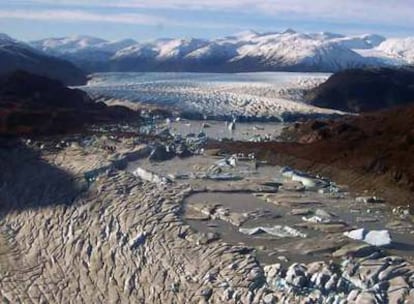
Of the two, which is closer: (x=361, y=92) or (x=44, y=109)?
(x=44, y=109)

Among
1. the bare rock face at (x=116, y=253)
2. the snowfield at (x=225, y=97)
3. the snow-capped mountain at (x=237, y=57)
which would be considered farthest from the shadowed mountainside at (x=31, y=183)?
the snow-capped mountain at (x=237, y=57)

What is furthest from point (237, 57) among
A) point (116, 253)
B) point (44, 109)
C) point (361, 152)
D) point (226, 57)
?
point (116, 253)

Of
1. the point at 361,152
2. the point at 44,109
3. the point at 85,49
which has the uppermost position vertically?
the point at 361,152

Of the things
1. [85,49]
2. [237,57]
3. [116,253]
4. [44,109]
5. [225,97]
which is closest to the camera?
[116,253]

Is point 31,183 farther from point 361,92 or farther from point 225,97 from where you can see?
point 361,92

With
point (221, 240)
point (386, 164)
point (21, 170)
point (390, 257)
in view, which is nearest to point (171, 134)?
point (21, 170)

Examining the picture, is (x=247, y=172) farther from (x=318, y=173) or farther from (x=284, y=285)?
(x=284, y=285)
